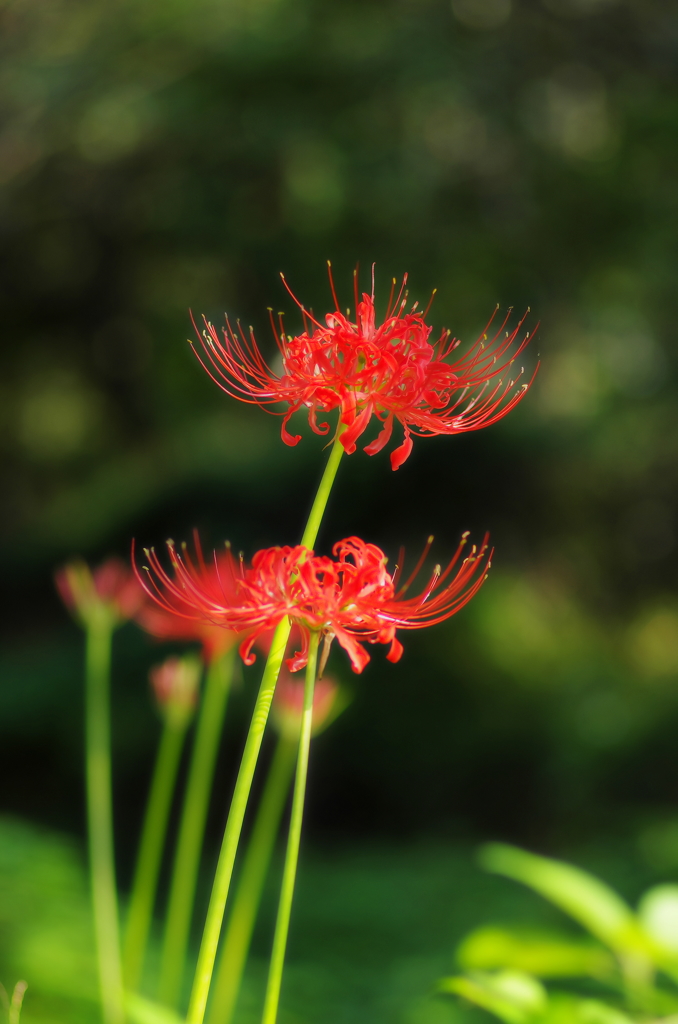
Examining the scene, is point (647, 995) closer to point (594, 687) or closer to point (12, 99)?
point (594, 687)

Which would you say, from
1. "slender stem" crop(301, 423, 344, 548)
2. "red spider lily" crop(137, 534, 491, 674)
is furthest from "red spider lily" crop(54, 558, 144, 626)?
"slender stem" crop(301, 423, 344, 548)

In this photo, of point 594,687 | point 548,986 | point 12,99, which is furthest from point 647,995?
point 12,99

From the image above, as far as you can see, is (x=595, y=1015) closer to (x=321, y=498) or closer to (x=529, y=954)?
(x=529, y=954)

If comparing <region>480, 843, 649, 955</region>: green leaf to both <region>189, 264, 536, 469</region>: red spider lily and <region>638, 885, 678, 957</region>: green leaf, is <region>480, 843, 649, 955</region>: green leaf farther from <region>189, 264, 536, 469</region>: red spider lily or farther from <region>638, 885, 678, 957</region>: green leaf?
<region>189, 264, 536, 469</region>: red spider lily

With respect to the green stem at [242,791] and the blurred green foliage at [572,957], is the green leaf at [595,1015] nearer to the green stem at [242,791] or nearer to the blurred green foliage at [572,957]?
the blurred green foliage at [572,957]

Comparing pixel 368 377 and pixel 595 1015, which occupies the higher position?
pixel 368 377

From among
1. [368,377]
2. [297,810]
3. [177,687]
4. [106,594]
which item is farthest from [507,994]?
[106,594]
